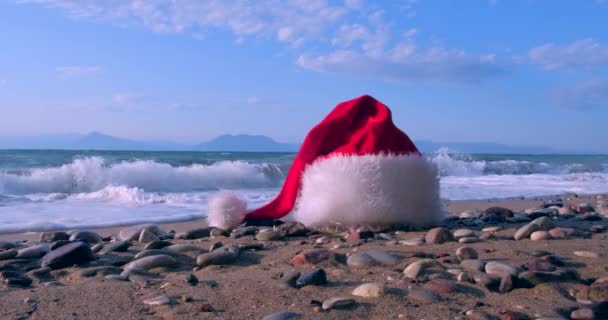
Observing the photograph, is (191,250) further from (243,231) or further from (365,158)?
(365,158)

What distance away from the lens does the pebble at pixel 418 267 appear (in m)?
3.07

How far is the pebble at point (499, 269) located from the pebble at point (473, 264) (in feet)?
0.18

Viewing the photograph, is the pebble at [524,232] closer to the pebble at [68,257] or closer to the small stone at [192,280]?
the small stone at [192,280]

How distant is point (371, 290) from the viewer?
9.11ft

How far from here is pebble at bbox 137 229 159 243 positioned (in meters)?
4.70

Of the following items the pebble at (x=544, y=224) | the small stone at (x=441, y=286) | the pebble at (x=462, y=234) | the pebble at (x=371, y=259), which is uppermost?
the pebble at (x=544, y=224)

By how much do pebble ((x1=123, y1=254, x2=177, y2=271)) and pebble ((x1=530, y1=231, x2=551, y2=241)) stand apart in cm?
242

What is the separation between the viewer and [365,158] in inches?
165

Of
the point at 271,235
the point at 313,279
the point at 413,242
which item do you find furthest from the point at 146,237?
the point at 313,279

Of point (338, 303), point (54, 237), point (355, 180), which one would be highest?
point (355, 180)

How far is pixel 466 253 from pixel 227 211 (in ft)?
6.48

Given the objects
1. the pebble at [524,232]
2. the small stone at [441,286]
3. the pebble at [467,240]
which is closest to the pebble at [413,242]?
the pebble at [467,240]

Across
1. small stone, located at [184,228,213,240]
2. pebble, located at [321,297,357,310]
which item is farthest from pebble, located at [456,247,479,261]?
small stone, located at [184,228,213,240]

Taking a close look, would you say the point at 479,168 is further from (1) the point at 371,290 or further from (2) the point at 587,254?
(1) the point at 371,290
